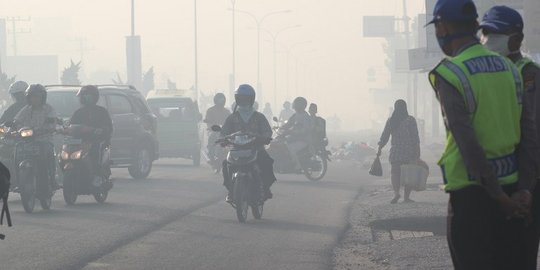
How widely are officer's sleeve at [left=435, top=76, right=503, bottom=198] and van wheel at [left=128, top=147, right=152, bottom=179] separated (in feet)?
64.9

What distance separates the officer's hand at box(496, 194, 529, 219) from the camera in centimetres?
564

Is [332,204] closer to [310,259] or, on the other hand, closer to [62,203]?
[62,203]

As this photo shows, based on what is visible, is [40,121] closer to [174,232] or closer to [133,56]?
[174,232]

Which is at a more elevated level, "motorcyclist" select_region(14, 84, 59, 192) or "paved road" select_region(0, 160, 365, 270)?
"motorcyclist" select_region(14, 84, 59, 192)

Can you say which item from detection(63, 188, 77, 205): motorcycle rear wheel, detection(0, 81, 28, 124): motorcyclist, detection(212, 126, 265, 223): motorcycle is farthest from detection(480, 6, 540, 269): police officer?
detection(0, 81, 28, 124): motorcyclist

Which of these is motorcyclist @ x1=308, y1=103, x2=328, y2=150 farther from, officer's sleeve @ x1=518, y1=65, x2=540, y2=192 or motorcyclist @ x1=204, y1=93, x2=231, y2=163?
officer's sleeve @ x1=518, y1=65, x2=540, y2=192

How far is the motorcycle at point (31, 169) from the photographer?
16.9m

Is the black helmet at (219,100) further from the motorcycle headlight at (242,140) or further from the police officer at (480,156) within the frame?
the police officer at (480,156)

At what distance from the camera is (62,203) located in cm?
1891

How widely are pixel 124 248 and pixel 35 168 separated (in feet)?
14.9

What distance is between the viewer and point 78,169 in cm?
1809

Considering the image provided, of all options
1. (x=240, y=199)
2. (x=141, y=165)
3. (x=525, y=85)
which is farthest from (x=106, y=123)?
(x=525, y=85)

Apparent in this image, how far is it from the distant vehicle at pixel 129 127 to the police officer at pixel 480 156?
737 inches

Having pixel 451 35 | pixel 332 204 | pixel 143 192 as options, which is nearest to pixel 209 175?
pixel 143 192
